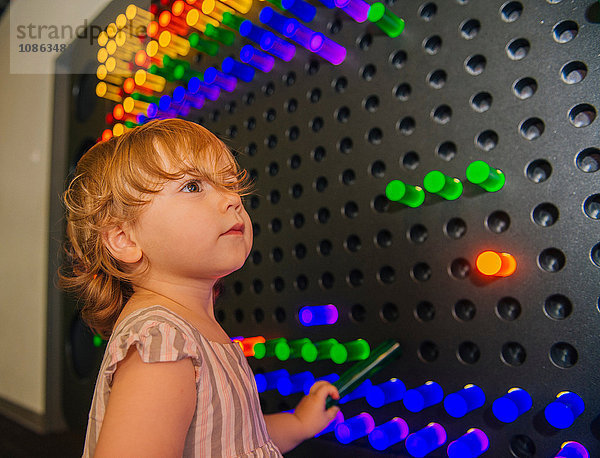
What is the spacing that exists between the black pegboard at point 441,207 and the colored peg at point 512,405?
0.04 ft

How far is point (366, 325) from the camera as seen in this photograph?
0.56 m

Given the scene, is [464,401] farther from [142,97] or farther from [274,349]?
[142,97]

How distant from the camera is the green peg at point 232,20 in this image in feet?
2.20

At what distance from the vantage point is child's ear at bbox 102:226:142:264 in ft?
1.62

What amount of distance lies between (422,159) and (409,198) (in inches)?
2.0

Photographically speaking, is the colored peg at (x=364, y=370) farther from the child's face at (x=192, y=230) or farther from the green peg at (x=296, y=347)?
the child's face at (x=192, y=230)

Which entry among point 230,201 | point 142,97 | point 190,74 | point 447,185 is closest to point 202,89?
point 190,74

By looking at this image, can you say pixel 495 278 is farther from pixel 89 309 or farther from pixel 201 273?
pixel 89 309

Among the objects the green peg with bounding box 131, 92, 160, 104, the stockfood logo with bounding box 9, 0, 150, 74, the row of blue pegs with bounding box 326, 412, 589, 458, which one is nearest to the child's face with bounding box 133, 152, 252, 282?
the row of blue pegs with bounding box 326, 412, 589, 458

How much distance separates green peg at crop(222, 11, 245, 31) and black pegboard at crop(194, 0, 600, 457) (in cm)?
8

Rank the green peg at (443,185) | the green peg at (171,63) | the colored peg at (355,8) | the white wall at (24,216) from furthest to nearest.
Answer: the white wall at (24,216) < the green peg at (171,63) < the colored peg at (355,8) < the green peg at (443,185)

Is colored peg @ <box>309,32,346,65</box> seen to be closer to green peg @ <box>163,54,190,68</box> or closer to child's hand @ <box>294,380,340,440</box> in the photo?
green peg @ <box>163,54,190,68</box>

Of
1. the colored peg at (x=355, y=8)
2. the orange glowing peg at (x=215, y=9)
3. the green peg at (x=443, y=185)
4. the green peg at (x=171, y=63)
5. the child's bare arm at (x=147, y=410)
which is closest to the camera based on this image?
the child's bare arm at (x=147, y=410)

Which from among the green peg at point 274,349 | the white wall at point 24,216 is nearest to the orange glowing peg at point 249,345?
the green peg at point 274,349
